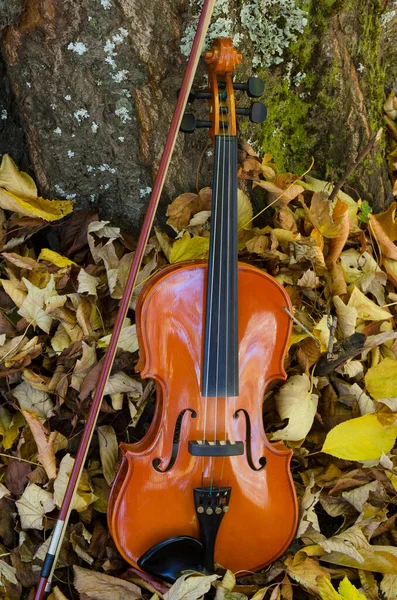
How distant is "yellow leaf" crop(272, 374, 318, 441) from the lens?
58.6 inches

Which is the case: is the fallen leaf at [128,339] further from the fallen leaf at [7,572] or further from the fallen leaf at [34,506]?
the fallen leaf at [7,572]

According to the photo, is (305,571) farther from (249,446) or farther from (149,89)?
(149,89)

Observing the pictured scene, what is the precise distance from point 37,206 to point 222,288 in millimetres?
582

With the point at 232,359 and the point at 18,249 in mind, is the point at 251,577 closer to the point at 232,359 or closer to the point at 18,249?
the point at 232,359

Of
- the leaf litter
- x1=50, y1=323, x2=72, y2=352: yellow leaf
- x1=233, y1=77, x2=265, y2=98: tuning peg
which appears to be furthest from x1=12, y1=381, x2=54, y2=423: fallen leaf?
x1=233, y1=77, x2=265, y2=98: tuning peg

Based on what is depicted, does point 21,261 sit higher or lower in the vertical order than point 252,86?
lower

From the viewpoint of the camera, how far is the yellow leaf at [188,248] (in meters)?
1.57

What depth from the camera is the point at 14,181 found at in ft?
5.31

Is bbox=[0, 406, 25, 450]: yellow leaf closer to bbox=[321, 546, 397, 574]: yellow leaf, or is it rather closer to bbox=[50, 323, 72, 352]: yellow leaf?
bbox=[50, 323, 72, 352]: yellow leaf

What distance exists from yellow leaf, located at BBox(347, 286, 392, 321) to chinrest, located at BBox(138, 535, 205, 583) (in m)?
0.71

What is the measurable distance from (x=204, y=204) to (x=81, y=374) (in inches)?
20.7

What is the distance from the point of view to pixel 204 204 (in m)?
1.62

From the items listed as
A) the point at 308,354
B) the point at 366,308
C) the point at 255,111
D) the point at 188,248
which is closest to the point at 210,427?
the point at 308,354

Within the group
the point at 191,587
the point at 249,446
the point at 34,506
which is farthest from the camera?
the point at 34,506
